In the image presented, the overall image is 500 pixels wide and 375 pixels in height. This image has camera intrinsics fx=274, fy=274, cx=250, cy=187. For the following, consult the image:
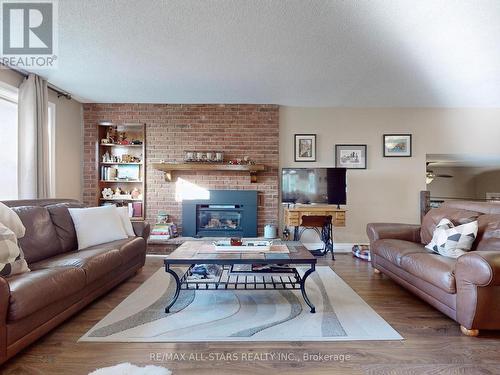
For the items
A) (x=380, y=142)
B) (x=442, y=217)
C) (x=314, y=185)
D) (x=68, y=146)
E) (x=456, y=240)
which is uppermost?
(x=380, y=142)

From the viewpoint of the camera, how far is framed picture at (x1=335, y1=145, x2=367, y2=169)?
461 cm

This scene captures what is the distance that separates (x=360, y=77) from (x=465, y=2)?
140 cm

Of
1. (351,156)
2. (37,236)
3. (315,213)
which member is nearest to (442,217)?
(315,213)

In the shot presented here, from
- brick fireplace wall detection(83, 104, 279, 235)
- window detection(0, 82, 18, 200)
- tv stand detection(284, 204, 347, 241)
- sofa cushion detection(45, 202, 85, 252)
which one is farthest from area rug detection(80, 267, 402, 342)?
window detection(0, 82, 18, 200)

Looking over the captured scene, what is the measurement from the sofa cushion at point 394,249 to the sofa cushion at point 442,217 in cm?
21

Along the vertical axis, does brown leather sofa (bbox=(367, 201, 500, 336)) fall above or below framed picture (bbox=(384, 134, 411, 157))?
below

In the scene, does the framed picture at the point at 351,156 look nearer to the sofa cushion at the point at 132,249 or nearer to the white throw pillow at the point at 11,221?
the sofa cushion at the point at 132,249

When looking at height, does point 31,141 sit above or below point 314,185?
above

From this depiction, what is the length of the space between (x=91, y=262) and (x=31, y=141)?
2093mm

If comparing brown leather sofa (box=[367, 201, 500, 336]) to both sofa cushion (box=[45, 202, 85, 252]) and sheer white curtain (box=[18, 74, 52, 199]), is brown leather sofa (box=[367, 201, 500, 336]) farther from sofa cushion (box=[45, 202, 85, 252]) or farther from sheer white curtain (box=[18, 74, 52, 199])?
sheer white curtain (box=[18, 74, 52, 199])

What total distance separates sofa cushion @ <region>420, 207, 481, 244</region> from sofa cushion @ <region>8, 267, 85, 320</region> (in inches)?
132

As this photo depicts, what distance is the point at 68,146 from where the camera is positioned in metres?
4.27

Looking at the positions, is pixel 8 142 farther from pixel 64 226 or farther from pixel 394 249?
pixel 394 249

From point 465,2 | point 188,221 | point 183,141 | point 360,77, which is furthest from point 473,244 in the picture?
point 183,141
